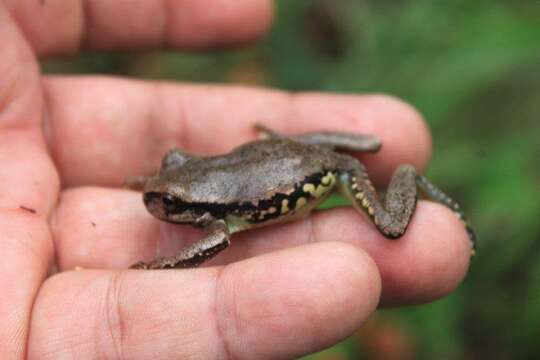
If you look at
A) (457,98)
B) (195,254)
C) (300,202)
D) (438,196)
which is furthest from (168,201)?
(457,98)

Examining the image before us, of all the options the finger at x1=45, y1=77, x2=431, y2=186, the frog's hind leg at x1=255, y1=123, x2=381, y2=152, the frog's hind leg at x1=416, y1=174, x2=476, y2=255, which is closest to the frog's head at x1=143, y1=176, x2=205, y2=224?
the finger at x1=45, y1=77, x2=431, y2=186

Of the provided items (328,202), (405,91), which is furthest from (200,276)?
(405,91)

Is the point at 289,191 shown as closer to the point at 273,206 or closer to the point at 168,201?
the point at 273,206

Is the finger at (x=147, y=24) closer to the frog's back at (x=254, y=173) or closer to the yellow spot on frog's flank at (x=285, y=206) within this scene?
the frog's back at (x=254, y=173)

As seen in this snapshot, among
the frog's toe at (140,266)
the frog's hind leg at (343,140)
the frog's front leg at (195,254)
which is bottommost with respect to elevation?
→ the frog's toe at (140,266)

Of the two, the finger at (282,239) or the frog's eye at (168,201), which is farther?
the frog's eye at (168,201)

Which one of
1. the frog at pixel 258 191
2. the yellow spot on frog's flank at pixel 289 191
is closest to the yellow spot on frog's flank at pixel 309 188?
the frog at pixel 258 191
